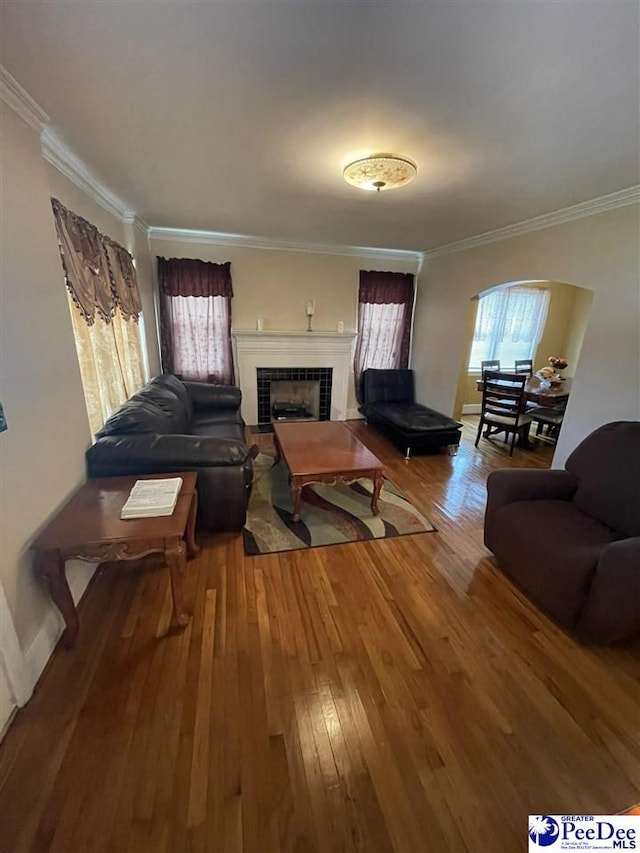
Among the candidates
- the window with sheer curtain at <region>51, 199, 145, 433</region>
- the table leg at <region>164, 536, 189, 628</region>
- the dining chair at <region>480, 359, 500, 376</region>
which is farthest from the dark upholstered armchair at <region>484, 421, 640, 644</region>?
the dining chair at <region>480, 359, 500, 376</region>

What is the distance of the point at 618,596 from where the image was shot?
154 cm

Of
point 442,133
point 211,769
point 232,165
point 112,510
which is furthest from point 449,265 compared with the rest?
point 211,769

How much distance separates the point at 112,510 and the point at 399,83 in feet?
7.66

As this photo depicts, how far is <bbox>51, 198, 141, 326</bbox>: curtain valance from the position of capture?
196 centimetres

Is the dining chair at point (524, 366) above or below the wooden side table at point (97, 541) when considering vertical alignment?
above

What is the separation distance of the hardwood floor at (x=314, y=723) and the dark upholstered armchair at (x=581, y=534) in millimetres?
191

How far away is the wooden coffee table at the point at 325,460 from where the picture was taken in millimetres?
2578

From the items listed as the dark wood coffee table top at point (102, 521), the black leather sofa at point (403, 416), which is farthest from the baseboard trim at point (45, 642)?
the black leather sofa at point (403, 416)

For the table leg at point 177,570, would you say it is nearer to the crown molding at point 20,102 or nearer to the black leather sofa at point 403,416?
the crown molding at point 20,102

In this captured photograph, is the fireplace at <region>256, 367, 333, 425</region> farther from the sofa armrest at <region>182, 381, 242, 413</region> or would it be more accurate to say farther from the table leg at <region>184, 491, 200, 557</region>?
the table leg at <region>184, 491, 200, 557</region>

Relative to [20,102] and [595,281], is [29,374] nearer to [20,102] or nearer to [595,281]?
[20,102]

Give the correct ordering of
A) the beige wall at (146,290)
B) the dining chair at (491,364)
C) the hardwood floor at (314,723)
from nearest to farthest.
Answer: the hardwood floor at (314,723) < the beige wall at (146,290) < the dining chair at (491,364)

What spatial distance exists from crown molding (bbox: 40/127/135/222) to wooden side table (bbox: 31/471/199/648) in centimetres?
195

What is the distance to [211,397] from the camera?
3998 mm
